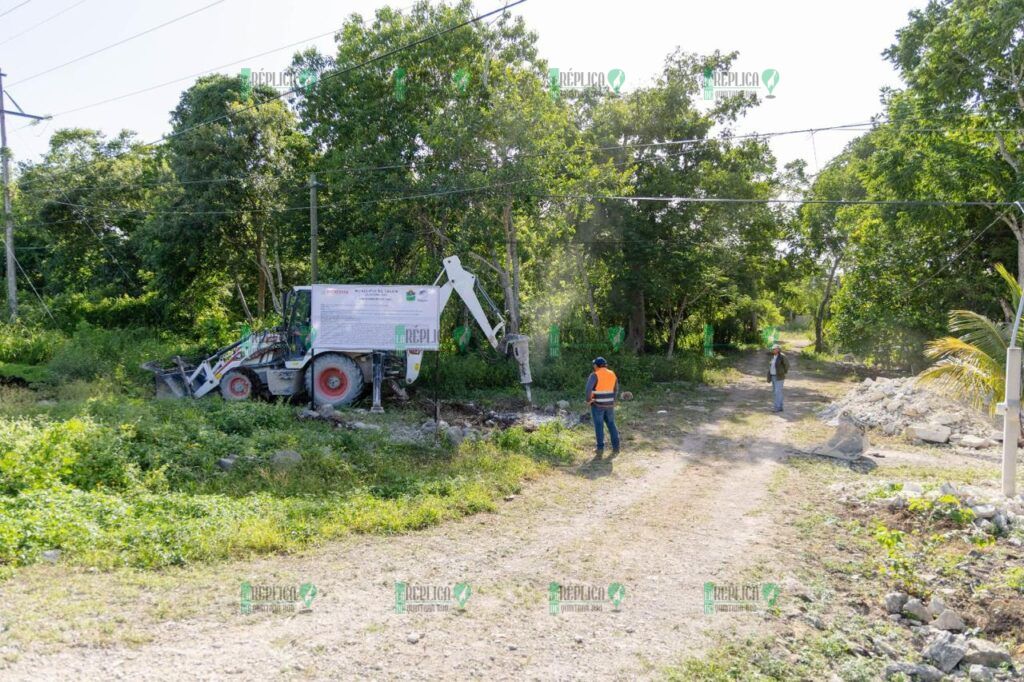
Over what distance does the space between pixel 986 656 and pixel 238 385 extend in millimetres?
13997

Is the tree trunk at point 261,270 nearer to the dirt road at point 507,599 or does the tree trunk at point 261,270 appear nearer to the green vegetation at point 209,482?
the green vegetation at point 209,482

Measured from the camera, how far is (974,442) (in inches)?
488

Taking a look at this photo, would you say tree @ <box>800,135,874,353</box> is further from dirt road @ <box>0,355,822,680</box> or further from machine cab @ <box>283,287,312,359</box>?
dirt road @ <box>0,355,822,680</box>

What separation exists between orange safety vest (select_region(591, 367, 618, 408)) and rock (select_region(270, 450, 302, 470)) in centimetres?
496

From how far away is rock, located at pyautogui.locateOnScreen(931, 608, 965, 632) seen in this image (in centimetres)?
551

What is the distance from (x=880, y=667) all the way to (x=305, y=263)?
2637 centimetres

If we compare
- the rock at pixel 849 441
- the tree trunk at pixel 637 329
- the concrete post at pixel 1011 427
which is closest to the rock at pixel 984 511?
the concrete post at pixel 1011 427

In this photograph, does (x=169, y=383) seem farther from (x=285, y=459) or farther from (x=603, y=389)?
(x=603, y=389)

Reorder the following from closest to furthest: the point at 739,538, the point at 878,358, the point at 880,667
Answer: the point at 880,667 → the point at 739,538 → the point at 878,358

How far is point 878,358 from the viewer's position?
992 inches

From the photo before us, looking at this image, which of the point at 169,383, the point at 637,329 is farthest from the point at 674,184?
the point at 169,383

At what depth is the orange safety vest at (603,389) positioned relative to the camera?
1134 cm

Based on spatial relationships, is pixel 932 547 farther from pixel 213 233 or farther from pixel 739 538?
pixel 213 233

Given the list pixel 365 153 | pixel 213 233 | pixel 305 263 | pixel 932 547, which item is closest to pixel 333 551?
pixel 932 547
